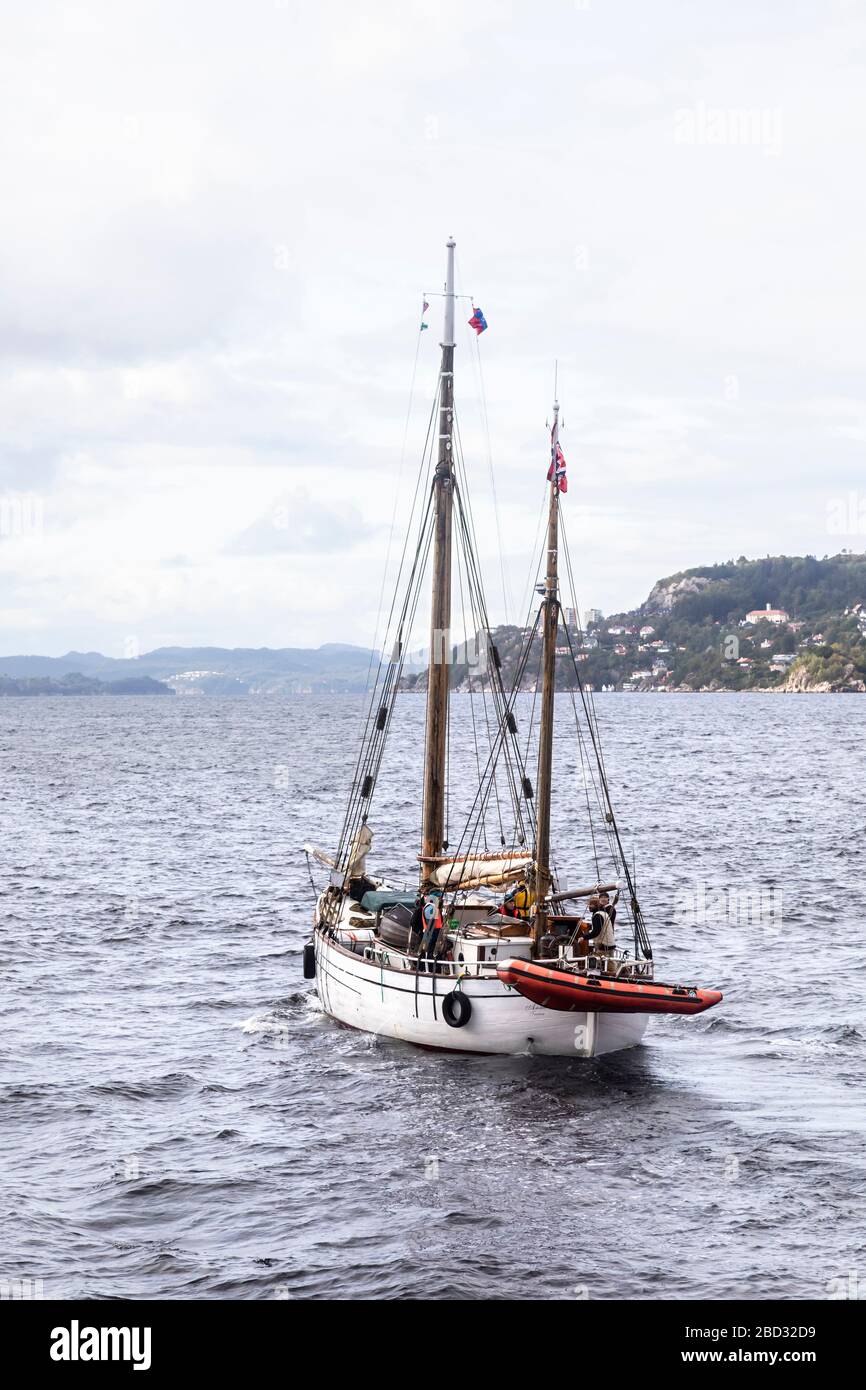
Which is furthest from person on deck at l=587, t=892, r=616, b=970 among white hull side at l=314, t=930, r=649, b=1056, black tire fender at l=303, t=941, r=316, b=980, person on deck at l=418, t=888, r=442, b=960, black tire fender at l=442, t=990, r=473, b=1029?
black tire fender at l=303, t=941, r=316, b=980

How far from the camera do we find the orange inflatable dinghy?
30.9m

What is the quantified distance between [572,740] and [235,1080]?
16024 cm

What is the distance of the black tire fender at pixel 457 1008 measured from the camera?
32.2 meters

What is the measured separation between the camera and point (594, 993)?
3097 centimetres

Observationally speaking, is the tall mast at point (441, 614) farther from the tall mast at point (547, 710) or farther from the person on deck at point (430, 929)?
the tall mast at point (547, 710)

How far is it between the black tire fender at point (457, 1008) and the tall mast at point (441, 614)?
17.3 feet

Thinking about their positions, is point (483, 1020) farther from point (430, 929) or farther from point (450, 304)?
point (450, 304)

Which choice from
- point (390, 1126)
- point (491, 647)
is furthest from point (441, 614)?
point (390, 1126)

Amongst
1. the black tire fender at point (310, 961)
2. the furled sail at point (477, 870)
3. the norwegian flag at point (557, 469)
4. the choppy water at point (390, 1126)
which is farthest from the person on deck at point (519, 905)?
the norwegian flag at point (557, 469)

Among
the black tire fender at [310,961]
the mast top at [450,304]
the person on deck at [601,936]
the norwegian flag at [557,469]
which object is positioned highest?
the mast top at [450,304]

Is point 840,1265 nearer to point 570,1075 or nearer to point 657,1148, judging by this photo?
point 657,1148

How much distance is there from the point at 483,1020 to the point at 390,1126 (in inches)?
169

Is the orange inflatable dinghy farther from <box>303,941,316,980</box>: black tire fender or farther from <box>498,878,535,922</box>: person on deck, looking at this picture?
<box>303,941,316,980</box>: black tire fender

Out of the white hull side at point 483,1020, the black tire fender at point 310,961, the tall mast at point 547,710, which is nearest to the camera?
the white hull side at point 483,1020
